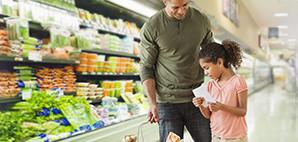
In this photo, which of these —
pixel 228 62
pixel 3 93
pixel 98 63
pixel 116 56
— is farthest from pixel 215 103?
pixel 116 56

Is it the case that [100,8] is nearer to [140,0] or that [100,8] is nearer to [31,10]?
[140,0]

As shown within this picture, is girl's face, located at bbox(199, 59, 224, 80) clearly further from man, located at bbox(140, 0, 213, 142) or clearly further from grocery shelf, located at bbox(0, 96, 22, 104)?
grocery shelf, located at bbox(0, 96, 22, 104)

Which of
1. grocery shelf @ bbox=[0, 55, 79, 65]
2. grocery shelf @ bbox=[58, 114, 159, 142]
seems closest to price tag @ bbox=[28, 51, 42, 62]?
grocery shelf @ bbox=[0, 55, 79, 65]

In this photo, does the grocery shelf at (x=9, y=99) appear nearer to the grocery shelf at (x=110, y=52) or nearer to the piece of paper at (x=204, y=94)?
the grocery shelf at (x=110, y=52)

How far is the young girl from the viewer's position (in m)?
1.98

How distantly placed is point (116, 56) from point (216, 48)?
9.32ft

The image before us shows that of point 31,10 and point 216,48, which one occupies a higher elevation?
point 31,10

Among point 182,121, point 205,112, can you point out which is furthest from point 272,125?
point 205,112

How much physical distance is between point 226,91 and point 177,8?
62 cm

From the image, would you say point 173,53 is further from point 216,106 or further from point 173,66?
point 216,106

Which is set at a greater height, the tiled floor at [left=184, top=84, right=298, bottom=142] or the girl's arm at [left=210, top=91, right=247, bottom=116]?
the girl's arm at [left=210, top=91, right=247, bottom=116]

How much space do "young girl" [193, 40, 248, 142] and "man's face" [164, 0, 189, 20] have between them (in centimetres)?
30

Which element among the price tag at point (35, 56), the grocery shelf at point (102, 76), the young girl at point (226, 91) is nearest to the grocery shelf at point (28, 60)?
the price tag at point (35, 56)

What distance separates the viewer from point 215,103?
6.29 feet
